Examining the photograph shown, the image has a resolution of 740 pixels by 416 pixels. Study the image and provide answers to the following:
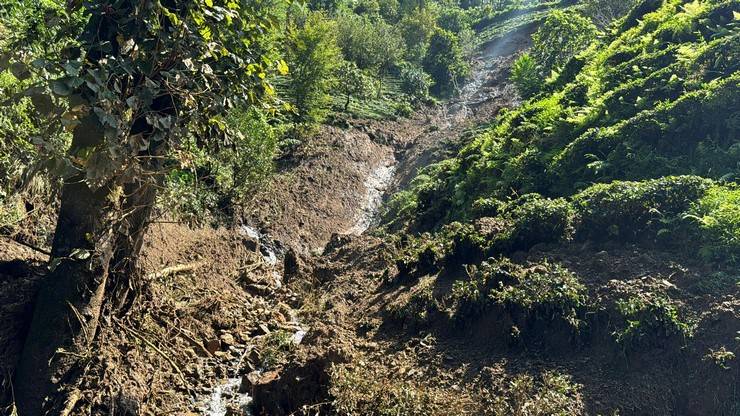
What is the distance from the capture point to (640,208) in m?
8.84

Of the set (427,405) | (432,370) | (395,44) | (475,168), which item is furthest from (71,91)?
(395,44)

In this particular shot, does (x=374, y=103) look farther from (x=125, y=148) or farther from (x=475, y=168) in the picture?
(x=125, y=148)

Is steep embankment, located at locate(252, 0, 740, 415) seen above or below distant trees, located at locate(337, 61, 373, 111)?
below

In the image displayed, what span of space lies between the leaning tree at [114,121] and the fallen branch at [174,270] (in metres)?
1.36

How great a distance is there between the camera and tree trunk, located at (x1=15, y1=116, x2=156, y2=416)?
583 centimetres

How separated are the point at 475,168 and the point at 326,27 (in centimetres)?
1529

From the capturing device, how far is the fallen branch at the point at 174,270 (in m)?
8.37

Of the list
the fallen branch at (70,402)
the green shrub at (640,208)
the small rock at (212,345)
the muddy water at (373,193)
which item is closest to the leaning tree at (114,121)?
the fallen branch at (70,402)

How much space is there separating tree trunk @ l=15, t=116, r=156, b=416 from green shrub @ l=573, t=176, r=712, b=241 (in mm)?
6824

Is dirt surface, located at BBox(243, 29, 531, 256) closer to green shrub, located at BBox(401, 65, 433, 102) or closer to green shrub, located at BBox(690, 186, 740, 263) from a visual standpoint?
green shrub, located at BBox(401, 65, 433, 102)

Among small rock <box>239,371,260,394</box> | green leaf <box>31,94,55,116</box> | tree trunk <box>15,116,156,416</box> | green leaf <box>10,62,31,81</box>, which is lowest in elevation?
small rock <box>239,371,260,394</box>

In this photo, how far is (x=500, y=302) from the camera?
8.14 metres

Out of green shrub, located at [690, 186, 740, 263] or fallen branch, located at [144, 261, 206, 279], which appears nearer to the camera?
green shrub, located at [690, 186, 740, 263]

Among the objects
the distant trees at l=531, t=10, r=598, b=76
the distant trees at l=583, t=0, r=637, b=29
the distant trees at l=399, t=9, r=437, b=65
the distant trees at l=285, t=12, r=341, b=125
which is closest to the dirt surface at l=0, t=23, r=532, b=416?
the distant trees at l=285, t=12, r=341, b=125
